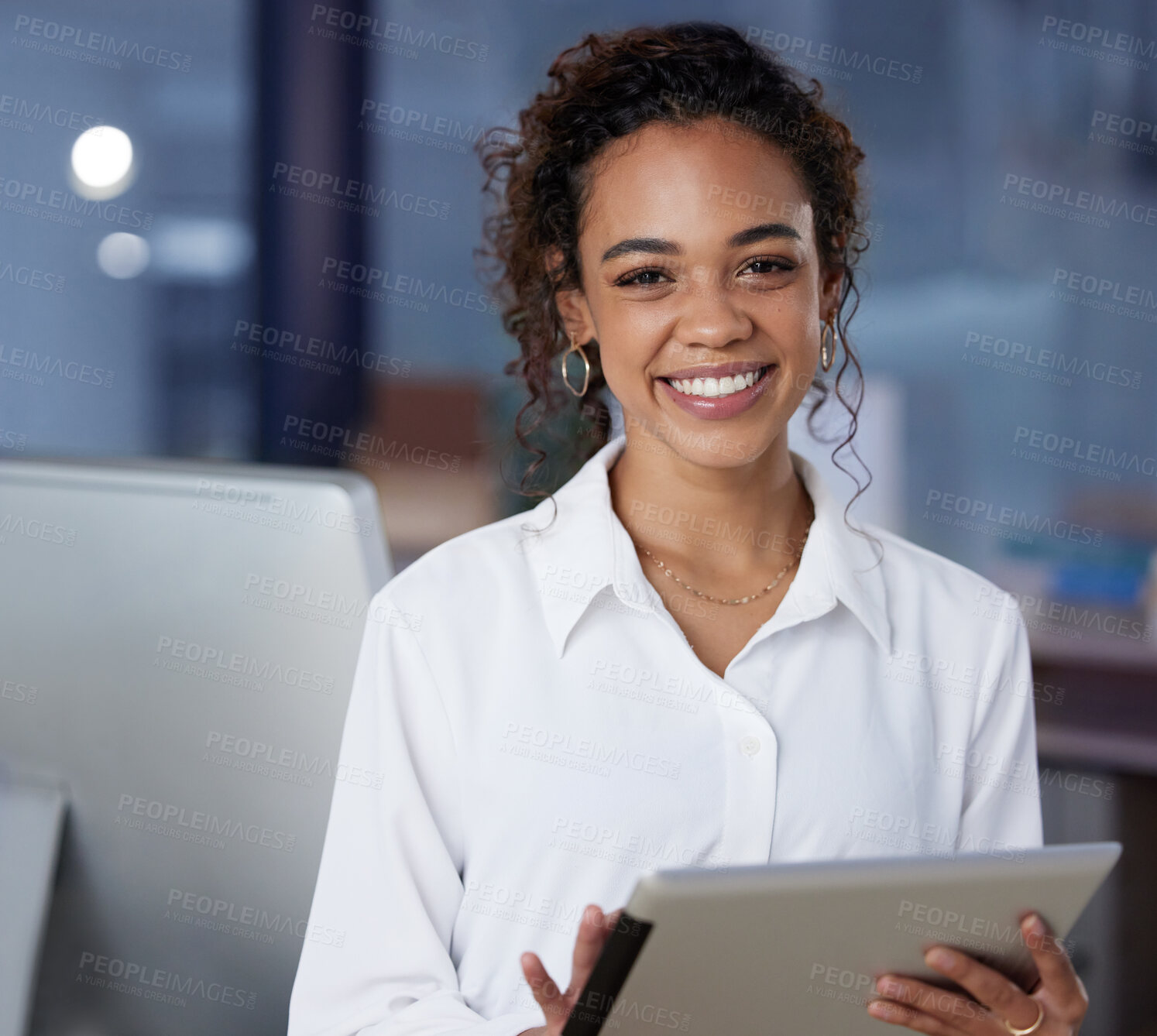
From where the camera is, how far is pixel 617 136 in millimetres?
1401

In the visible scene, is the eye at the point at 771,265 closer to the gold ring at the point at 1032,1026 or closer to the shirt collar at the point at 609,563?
the shirt collar at the point at 609,563

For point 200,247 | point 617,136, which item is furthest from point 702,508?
point 200,247

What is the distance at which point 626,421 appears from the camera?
1.47 metres

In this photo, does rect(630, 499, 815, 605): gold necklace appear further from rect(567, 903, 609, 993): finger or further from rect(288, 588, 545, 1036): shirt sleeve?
rect(567, 903, 609, 993): finger

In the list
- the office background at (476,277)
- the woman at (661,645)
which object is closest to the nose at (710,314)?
the woman at (661,645)

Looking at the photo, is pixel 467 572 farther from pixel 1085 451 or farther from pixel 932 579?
pixel 1085 451

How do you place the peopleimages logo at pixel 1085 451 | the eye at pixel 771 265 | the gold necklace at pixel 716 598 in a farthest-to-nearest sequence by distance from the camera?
the peopleimages logo at pixel 1085 451 → the gold necklace at pixel 716 598 → the eye at pixel 771 265

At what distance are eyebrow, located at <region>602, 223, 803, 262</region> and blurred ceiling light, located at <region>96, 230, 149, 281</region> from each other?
2.41 m

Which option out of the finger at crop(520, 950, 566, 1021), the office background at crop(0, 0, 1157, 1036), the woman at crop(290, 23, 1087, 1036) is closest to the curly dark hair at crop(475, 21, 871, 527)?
the woman at crop(290, 23, 1087, 1036)

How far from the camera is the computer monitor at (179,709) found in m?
0.99

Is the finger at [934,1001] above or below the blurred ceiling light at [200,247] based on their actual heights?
below

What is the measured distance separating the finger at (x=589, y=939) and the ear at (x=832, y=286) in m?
0.85

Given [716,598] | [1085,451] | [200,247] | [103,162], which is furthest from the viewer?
[1085,451]

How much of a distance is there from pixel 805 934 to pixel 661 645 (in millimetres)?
495
